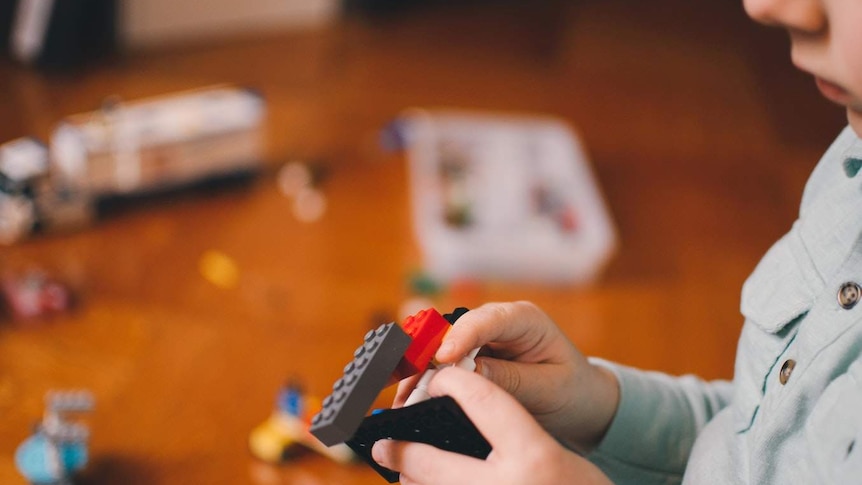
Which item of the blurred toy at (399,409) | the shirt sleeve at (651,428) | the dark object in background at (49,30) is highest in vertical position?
the blurred toy at (399,409)

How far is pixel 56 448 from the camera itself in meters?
0.74

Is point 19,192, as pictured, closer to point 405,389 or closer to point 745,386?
point 405,389

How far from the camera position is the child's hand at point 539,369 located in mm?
501

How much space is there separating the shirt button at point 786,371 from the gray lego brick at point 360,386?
0.22 m

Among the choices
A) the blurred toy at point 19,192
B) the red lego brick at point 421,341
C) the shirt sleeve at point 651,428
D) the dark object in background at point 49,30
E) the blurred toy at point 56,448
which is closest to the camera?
the red lego brick at point 421,341

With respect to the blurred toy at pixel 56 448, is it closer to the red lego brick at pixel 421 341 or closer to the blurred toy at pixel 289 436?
the blurred toy at pixel 289 436

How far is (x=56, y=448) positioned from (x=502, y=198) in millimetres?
709

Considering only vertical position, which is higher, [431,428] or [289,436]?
[431,428]

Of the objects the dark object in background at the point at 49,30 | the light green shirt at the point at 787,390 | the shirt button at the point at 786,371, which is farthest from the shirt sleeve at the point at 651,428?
the dark object in background at the point at 49,30

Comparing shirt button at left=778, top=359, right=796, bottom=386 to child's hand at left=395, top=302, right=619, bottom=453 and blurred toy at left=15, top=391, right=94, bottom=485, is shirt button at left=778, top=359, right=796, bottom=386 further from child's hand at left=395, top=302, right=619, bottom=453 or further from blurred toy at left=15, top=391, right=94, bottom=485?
blurred toy at left=15, top=391, right=94, bottom=485

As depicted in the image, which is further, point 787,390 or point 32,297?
point 32,297

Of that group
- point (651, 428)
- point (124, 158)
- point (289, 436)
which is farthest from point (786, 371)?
point (124, 158)

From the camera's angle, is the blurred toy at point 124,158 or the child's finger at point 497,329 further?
the blurred toy at point 124,158

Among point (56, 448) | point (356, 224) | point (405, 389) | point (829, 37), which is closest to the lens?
point (829, 37)
